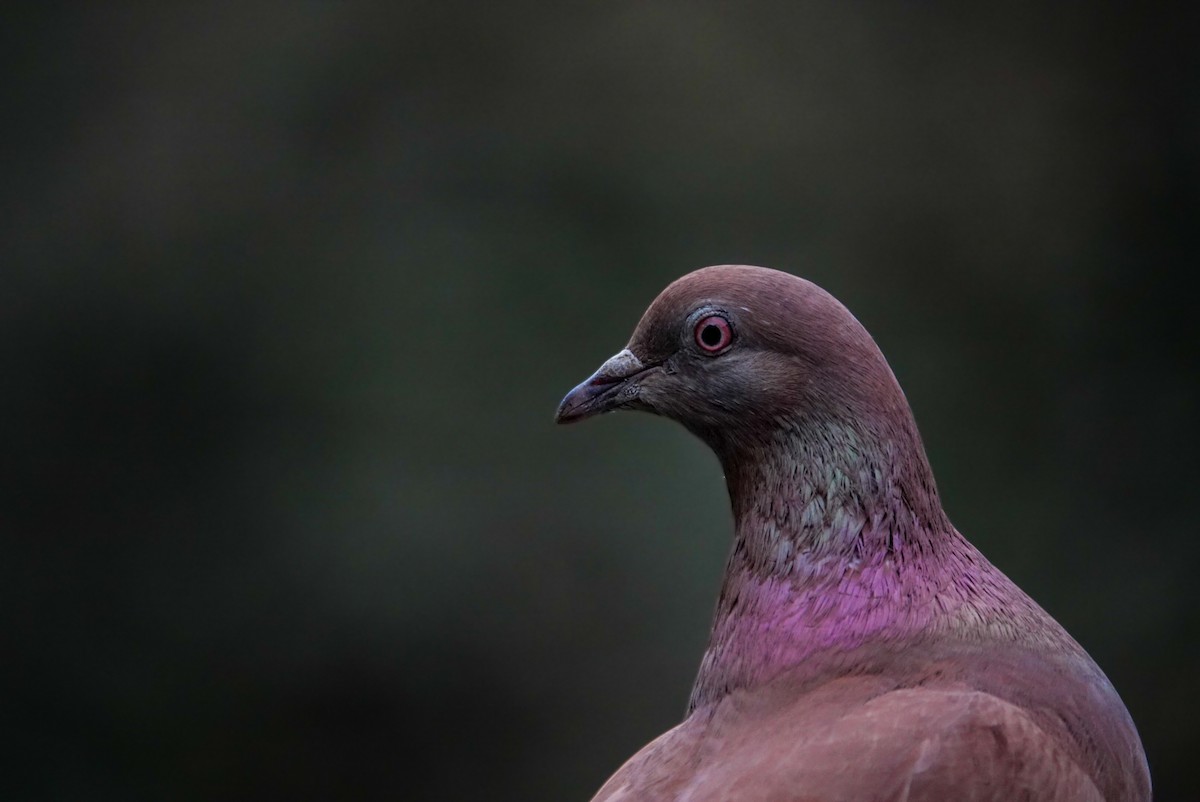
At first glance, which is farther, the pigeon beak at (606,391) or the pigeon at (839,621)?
the pigeon beak at (606,391)

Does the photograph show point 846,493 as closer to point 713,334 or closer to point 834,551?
point 834,551

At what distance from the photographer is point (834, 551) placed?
6.06 ft

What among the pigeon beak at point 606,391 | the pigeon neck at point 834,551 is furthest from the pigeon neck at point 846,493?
the pigeon beak at point 606,391

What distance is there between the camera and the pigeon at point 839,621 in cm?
164

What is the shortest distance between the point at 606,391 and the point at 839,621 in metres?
0.55

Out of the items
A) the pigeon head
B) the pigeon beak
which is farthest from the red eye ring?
the pigeon beak

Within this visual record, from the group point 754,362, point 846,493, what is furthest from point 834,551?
point 754,362

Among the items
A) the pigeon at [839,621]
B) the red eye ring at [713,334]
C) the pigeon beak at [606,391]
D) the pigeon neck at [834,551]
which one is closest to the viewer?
the pigeon at [839,621]

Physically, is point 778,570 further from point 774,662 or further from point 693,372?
point 693,372

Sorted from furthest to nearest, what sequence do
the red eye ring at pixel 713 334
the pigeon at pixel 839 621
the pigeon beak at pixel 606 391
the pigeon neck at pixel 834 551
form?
the pigeon beak at pixel 606 391 < the red eye ring at pixel 713 334 < the pigeon neck at pixel 834 551 < the pigeon at pixel 839 621

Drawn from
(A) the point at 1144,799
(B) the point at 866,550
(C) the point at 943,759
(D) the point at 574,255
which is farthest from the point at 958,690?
(D) the point at 574,255

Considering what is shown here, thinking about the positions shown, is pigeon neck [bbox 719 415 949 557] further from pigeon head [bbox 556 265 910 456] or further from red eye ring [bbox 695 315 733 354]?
red eye ring [bbox 695 315 733 354]

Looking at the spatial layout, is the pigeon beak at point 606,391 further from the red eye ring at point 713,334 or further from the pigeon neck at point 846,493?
the pigeon neck at point 846,493

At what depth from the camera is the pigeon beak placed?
2070 mm
